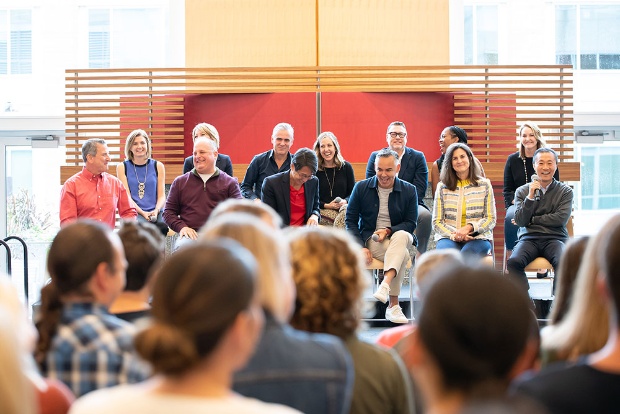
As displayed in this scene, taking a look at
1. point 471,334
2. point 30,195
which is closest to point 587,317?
point 471,334

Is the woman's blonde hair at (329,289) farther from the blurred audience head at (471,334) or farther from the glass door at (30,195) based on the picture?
the glass door at (30,195)

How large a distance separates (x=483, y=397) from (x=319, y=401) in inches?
29.1

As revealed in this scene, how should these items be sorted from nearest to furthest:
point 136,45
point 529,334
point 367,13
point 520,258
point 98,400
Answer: point 529,334 < point 98,400 < point 520,258 < point 367,13 < point 136,45

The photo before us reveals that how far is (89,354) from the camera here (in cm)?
221

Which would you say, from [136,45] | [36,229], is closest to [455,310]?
[36,229]

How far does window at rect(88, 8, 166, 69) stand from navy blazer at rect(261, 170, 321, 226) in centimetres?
796

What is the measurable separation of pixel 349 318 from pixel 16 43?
1353cm

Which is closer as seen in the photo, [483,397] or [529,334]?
[483,397]

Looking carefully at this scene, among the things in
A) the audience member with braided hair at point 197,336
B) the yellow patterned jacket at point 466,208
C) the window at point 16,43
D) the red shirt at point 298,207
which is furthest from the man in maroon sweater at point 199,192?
the window at point 16,43

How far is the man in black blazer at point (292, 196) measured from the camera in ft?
23.6

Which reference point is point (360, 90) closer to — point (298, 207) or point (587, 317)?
point (298, 207)

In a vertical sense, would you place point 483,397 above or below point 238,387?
above

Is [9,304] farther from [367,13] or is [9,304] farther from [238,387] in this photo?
[367,13]

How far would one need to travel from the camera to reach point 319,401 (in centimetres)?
186
